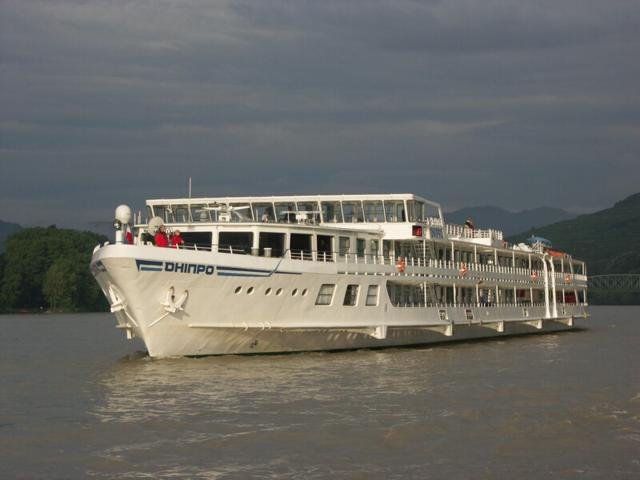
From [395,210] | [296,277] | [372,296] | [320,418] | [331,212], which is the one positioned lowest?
[320,418]

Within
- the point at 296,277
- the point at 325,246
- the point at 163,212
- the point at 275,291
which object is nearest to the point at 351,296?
the point at 325,246

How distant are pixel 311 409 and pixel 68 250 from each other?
111 m

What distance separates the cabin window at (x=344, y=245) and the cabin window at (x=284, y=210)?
4.32 meters

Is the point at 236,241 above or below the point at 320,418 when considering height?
above

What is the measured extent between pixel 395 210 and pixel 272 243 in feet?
29.4

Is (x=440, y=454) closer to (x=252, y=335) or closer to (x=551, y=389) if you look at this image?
(x=551, y=389)

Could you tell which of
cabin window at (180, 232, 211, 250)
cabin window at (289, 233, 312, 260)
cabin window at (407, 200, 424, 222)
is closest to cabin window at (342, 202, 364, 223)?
cabin window at (407, 200, 424, 222)

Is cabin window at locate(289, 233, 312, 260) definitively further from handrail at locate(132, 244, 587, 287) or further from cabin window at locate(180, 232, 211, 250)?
cabin window at locate(180, 232, 211, 250)

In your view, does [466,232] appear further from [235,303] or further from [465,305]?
[235,303]

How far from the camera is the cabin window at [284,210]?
153 feet

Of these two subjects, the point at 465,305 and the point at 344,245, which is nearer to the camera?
the point at 344,245

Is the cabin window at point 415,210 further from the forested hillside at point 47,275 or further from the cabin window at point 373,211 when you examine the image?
the forested hillside at point 47,275

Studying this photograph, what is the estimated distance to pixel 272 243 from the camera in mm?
39719

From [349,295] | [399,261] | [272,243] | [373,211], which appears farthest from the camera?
[373,211]
